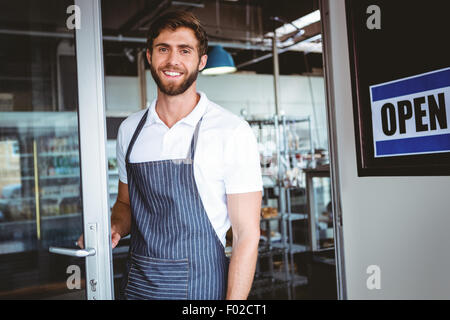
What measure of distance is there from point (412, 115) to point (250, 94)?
6.83 meters

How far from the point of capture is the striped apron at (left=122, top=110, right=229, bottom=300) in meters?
1.76

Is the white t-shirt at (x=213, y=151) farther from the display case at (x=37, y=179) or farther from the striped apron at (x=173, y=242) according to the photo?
the display case at (x=37, y=179)

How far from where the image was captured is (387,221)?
2.06 meters

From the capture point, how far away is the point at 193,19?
1921 mm

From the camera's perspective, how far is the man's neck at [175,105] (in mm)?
1954

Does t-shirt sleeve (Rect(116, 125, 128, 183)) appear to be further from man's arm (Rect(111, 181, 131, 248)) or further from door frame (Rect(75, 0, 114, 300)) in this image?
door frame (Rect(75, 0, 114, 300))

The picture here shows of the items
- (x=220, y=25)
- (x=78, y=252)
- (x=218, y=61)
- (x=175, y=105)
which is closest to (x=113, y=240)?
(x=78, y=252)

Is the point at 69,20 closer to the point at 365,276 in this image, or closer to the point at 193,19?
the point at 193,19

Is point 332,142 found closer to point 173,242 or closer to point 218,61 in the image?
point 173,242

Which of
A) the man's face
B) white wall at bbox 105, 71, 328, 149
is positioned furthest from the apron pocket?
white wall at bbox 105, 71, 328, 149

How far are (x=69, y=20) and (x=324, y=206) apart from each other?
286 inches

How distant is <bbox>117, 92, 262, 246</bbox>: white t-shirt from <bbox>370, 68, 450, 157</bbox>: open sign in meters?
0.58

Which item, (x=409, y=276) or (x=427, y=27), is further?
(x=409, y=276)
